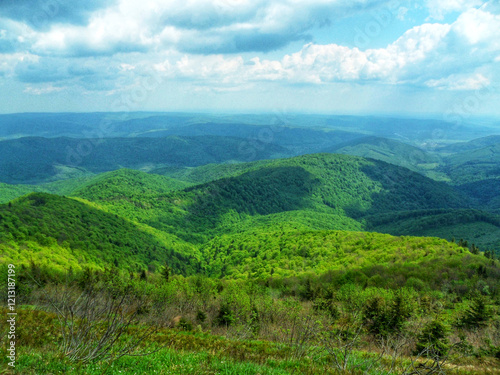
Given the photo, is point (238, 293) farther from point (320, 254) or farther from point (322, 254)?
point (322, 254)

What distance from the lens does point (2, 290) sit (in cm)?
4038

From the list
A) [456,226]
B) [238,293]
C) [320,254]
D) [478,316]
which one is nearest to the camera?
[478,316]

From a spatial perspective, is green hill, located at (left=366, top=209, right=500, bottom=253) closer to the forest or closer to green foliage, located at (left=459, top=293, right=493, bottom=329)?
the forest

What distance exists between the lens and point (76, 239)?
311 ft

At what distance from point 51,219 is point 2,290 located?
68095mm

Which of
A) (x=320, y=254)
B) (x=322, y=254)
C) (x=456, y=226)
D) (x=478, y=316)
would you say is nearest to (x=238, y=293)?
(x=478, y=316)

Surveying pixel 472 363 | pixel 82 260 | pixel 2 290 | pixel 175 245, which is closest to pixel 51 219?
pixel 82 260

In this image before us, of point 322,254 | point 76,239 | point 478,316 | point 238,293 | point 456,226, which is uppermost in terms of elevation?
point 478,316

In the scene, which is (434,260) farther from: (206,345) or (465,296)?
(206,345)

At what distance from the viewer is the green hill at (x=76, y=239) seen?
75750mm

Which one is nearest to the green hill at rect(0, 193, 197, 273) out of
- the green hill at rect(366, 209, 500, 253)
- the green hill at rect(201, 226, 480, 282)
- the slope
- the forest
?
the forest

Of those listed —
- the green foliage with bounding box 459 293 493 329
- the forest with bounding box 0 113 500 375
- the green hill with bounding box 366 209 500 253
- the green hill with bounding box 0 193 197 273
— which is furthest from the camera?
the green hill with bounding box 366 209 500 253

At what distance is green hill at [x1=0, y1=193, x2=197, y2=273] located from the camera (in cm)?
7575

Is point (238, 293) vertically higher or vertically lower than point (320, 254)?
higher
